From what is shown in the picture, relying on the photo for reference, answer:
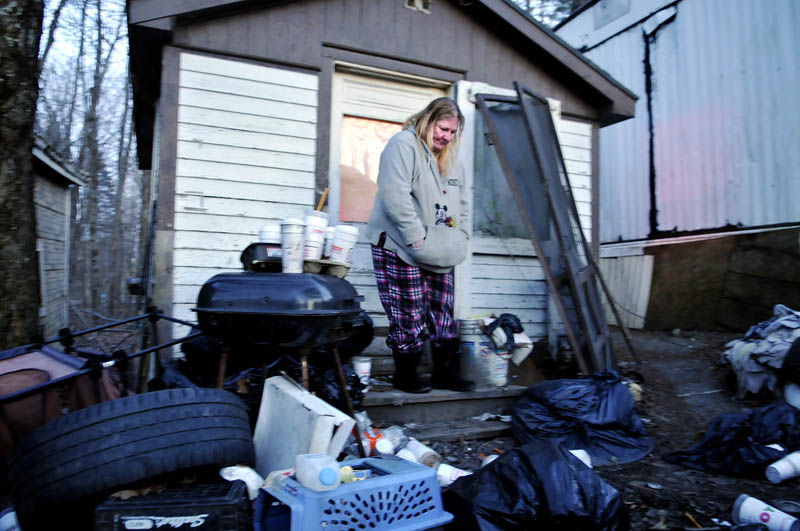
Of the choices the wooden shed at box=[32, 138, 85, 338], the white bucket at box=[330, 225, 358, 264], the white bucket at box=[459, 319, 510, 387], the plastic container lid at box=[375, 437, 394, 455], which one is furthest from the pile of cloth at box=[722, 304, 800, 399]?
the wooden shed at box=[32, 138, 85, 338]

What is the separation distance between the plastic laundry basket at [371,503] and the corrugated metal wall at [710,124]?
545 centimetres

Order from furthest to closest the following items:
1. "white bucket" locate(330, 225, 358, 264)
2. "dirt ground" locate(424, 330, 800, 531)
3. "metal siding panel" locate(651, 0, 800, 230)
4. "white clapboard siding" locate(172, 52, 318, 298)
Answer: "metal siding panel" locate(651, 0, 800, 230)
"white clapboard siding" locate(172, 52, 318, 298)
"white bucket" locate(330, 225, 358, 264)
"dirt ground" locate(424, 330, 800, 531)

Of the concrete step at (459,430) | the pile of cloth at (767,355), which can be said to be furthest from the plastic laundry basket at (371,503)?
the pile of cloth at (767,355)

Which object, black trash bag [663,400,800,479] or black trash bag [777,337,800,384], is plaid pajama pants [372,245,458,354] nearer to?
black trash bag [663,400,800,479]

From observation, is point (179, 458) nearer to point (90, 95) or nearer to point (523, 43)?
point (523, 43)

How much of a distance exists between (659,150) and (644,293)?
6.53 ft

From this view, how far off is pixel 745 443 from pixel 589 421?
0.84m

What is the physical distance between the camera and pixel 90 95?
14.3 meters

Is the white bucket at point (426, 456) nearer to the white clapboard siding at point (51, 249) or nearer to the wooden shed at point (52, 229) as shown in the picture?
the wooden shed at point (52, 229)

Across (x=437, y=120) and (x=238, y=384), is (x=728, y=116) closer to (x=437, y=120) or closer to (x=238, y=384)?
(x=437, y=120)

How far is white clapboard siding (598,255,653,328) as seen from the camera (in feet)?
22.0

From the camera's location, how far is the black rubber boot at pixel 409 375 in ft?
11.2

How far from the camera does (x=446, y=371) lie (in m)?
3.65

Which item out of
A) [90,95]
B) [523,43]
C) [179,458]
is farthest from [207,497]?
[90,95]
